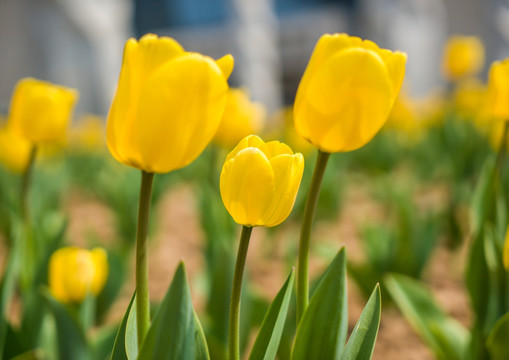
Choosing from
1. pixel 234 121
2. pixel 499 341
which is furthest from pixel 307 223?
pixel 234 121

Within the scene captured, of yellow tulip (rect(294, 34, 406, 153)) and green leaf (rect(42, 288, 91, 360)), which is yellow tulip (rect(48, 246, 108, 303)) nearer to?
green leaf (rect(42, 288, 91, 360))

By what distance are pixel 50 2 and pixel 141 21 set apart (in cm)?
378

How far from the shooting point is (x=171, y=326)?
48 centimetres

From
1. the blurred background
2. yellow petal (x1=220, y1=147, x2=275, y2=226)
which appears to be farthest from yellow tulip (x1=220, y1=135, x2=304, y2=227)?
the blurred background

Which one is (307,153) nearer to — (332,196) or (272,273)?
(332,196)

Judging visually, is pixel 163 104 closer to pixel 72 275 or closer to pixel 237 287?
pixel 237 287

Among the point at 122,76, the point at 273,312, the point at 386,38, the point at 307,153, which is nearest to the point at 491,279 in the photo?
the point at 273,312

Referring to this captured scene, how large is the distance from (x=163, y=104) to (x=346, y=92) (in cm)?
20

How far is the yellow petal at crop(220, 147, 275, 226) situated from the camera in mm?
503

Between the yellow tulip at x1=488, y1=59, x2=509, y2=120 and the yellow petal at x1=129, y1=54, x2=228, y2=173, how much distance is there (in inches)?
22.4

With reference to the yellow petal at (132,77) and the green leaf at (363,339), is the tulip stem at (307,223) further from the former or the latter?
the yellow petal at (132,77)

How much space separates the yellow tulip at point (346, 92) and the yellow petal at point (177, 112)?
4.3 inches

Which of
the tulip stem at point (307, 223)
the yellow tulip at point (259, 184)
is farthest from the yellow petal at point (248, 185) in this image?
the tulip stem at point (307, 223)

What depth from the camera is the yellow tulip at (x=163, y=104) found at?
48cm
